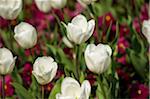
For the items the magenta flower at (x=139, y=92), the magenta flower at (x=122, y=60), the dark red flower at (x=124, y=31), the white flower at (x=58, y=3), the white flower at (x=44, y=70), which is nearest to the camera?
the white flower at (x=44, y=70)

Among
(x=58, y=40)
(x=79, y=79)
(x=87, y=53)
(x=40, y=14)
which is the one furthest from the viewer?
(x=40, y=14)

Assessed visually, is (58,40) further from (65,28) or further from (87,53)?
(87,53)

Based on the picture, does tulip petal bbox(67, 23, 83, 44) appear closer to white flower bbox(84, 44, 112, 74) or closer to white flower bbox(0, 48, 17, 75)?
→ white flower bbox(84, 44, 112, 74)

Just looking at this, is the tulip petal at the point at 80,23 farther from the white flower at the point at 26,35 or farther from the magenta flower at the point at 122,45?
the magenta flower at the point at 122,45

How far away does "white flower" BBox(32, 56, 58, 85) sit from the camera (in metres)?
1.66

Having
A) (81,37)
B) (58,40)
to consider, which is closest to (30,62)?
(58,40)

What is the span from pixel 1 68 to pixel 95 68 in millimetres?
336

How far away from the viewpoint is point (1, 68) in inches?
67.7

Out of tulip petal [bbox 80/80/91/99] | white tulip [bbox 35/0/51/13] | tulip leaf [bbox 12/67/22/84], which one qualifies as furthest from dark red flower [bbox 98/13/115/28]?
tulip petal [bbox 80/80/91/99]

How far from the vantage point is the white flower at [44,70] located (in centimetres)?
166

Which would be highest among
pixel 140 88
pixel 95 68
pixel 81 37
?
pixel 81 37

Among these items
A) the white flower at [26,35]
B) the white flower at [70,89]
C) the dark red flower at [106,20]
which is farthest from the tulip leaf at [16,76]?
the dark red flower at [106,20]

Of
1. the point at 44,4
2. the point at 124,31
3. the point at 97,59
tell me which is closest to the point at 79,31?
the point at 97,59

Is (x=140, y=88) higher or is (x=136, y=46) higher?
(x=136, y=46)
